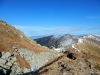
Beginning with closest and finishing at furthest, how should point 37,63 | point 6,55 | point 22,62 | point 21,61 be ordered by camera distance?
point 6,55 < point 22,62 < point 21,61 < point 37,63

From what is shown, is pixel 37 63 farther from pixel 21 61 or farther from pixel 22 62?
pixel 21 61

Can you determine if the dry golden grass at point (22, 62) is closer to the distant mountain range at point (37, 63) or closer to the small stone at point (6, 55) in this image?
the distant mountain range at point (37, 63)

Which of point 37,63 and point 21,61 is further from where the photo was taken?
point 37,63

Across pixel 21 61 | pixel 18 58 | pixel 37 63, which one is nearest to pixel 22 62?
pixel 21 61

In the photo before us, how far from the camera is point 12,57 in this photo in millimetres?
48969

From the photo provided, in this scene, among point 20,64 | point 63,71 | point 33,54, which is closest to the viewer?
point 63,71

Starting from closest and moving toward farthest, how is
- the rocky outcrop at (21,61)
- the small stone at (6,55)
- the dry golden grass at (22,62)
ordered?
1. the rocky outcrop at (21,61)
2. the small stone at (6,55)
3. the dry golden grass at (22,62)

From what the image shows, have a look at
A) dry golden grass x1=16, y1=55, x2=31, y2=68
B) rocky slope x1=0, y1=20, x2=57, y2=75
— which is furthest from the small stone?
dry golden grass x1=16, y1=55, x2=31, y2=68

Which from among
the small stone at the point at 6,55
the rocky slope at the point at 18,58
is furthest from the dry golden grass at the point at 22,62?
the small stone at the point at 6,55

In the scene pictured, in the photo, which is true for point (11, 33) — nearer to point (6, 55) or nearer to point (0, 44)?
point (0, 44)

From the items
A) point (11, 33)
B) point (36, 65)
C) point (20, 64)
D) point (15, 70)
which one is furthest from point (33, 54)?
point (11, 33)

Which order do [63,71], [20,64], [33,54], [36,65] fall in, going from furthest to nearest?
[33,54]
[36,65]
[20,64]
[63,71]

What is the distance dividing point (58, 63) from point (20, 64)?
11.4 m

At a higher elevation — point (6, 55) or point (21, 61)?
point (6, 55)
